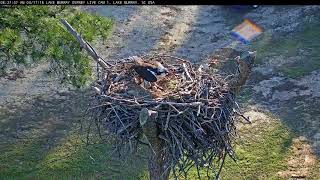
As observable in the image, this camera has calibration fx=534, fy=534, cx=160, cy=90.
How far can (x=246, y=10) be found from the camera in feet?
46.1

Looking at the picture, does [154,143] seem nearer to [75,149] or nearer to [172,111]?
[172,111]

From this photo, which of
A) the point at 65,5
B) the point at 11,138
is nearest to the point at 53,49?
the point at 65,5

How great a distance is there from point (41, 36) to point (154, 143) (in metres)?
2.05

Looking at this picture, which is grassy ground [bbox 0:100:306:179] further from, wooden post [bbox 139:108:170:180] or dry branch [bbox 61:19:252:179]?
dry branch [bbox 61:19:252:179]

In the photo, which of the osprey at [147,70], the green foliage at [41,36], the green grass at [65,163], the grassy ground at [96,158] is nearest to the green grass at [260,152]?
the grassy ground at [96,158]

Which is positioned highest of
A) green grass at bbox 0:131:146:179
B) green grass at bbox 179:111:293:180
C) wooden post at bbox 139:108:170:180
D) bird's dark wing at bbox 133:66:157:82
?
bird's dark wing at bbox 133:66:157:82

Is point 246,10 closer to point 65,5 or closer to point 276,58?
point 276,58

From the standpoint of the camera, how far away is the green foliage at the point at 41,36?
19.7 feet

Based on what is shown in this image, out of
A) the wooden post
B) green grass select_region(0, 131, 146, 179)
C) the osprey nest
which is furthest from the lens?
green grass select_region(0, 131, 146, 179)

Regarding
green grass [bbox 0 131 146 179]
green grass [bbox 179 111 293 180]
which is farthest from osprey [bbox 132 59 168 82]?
green grass [bbox 179 111 293 180]

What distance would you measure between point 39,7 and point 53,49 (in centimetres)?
75

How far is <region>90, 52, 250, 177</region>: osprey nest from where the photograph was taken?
4.77 metres

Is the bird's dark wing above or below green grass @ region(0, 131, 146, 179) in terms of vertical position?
above

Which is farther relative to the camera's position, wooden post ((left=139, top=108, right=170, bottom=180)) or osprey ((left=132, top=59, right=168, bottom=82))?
osprey ((left=132, top=59, right=168, bottom=82))
